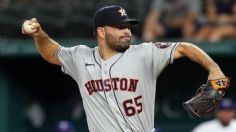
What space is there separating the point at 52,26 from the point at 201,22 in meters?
2.04

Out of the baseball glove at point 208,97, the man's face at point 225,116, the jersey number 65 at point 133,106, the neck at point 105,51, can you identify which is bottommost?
the man's face at point 225,116

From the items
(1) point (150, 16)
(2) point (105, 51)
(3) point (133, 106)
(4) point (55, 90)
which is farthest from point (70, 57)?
(4) point (55, 90)

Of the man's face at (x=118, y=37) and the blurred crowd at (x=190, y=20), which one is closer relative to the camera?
the man's face at (x=118, y=37)

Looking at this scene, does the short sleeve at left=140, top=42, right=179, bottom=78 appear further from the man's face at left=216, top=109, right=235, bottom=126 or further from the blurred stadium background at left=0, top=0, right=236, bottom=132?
the blurred stadium background at left=0, top=0, right=236, bottom=132

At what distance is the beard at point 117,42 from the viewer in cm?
510

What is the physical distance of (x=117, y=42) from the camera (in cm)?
512

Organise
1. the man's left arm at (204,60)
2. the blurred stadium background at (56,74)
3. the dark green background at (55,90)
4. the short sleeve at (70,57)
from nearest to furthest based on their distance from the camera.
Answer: the man's left arm at (204,60) → the short sleeve at (70,57) → the blurred stadium background at (56,74) → the dark green background at (55,90)

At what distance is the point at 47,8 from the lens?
1052cm

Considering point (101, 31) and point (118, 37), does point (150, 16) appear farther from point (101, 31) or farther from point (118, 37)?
point (118, 37)

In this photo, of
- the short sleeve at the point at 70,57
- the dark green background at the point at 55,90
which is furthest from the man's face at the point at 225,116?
the short sleeve at the point at 70,57

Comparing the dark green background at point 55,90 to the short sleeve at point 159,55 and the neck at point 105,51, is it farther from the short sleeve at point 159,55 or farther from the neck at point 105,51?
the short sleeve at point 159,55

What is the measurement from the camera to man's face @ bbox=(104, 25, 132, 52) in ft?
16.7

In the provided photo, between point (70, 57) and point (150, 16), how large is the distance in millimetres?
4710

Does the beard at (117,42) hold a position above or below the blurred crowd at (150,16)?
above
